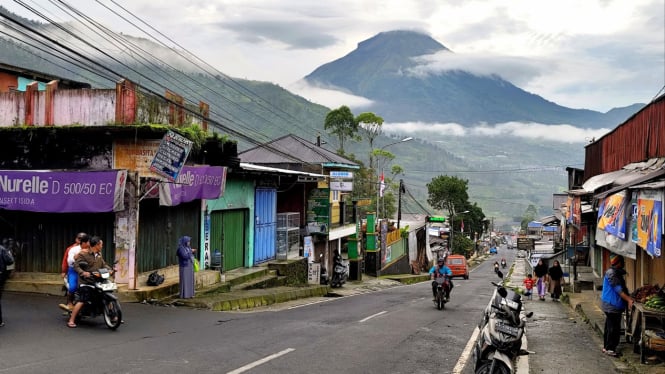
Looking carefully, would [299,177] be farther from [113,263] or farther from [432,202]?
[432,202]

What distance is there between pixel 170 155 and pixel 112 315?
463 centimetres

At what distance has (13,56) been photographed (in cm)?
16025

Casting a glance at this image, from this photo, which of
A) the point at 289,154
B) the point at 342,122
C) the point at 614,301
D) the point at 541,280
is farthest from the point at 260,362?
the point at 342,122

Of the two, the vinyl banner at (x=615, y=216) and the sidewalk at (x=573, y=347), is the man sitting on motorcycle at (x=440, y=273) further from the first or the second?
the vinyl banner at (x=615, y=216)

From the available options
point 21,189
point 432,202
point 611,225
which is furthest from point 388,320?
point 432,202

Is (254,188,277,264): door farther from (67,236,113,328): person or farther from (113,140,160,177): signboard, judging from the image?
(67,236,113,328): person

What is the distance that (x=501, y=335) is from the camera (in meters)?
7.94

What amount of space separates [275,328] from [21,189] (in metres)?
7.14

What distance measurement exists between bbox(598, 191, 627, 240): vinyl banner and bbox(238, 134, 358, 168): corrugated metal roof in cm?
2461

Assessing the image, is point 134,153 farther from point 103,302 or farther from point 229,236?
point 229,236

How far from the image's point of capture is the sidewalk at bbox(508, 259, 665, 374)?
31.3ft

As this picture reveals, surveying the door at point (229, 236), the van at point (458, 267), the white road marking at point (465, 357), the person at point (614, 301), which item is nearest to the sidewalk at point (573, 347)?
the person at point (614, 301)

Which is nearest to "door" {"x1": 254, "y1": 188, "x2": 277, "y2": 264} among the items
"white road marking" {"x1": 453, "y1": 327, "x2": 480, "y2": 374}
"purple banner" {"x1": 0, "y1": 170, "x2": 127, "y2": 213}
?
"purple banner" {"x1": 0, "y1": 170, "x2": 127, "y2": 213}

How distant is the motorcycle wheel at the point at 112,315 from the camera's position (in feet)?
36.3
